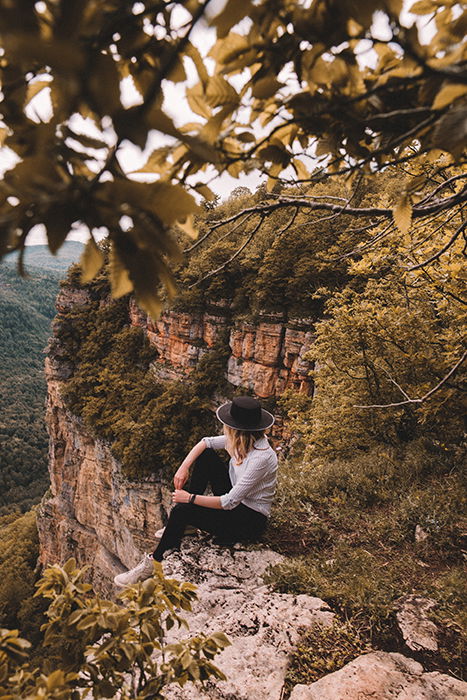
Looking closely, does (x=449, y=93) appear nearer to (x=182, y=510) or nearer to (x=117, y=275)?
(x=117, y=275)

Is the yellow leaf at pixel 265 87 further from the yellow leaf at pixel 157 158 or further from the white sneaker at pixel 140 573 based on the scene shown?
the white sneaker at pixel 140 573

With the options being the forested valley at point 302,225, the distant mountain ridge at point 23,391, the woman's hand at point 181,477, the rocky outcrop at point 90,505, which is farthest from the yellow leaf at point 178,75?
the distant mountain ridge at point 23,391

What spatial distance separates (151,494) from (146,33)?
15.2m

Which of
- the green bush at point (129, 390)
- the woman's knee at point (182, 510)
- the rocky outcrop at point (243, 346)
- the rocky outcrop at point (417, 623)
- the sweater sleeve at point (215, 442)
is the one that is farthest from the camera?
the green bush at point (129, 390)

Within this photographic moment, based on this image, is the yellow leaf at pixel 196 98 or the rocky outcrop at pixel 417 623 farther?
the rocky outcrop at pixel 417 623

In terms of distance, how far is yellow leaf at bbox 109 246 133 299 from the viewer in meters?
0.56

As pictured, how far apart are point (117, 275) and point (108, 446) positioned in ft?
55.9

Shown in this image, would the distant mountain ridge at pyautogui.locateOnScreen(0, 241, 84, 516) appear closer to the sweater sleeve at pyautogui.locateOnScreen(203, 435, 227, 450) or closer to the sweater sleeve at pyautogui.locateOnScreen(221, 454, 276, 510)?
the sweater sleeve at pyautogui.locateOnScreen(203, 435, 227, 450)

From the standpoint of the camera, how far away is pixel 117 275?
1.96 feet

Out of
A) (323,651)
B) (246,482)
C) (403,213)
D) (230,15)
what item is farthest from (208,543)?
(230,15)

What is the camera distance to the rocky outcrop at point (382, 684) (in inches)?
63.1

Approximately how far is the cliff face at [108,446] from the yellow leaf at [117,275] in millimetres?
11196

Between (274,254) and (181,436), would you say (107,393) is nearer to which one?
(181,436)

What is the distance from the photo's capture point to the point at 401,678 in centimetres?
169
